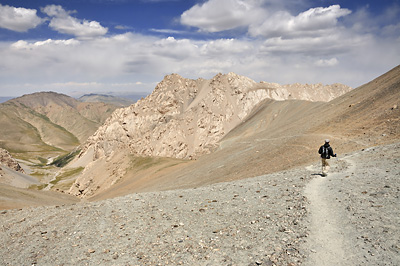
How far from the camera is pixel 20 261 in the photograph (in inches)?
495

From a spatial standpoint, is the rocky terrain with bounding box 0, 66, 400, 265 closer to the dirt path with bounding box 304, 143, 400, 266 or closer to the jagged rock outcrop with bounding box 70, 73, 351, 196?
the dirt path with bounding box 304, 143, 400, 266

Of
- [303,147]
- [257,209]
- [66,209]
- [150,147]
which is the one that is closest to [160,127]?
[150,147]

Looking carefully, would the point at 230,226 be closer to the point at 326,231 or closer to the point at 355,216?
the point at 326,231

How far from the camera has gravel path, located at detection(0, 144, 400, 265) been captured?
396 inches

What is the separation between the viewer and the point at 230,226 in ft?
42.3

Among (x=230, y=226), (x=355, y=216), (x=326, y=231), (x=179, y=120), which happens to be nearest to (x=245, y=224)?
(x=230, y=226)

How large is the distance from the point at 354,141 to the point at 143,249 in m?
28.3

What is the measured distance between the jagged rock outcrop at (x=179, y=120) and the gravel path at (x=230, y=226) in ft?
243

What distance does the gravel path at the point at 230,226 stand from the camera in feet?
33.0

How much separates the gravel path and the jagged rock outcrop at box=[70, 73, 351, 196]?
243ft

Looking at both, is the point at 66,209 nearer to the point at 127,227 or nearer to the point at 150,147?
the point at 127,227

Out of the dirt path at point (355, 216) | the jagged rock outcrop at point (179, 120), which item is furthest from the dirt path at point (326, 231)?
the jagged rock outcrop at point (179, 120)

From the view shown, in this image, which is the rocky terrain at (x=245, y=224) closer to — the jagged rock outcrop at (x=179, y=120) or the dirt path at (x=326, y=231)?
the dirt path at (x=326, y=231)

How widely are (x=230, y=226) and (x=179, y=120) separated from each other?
100m
